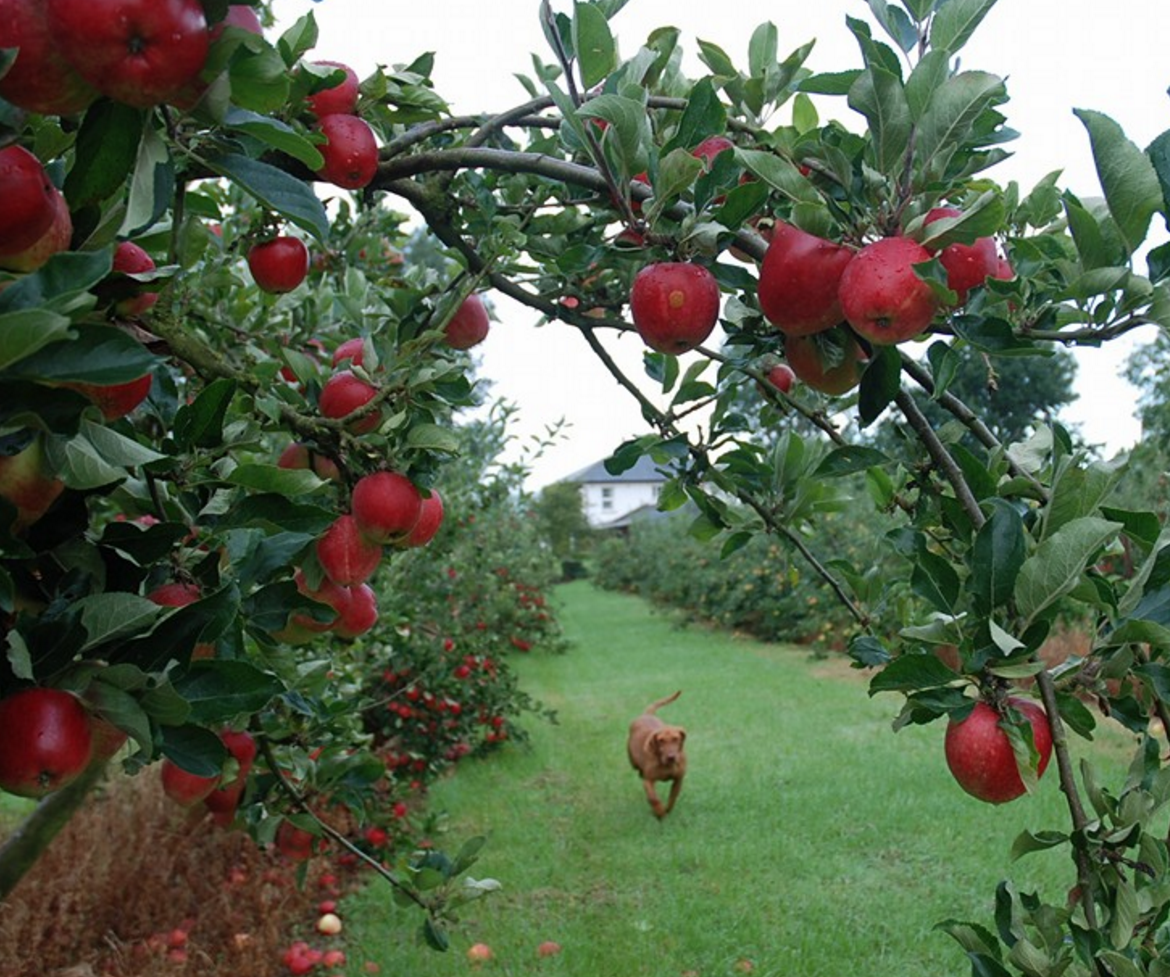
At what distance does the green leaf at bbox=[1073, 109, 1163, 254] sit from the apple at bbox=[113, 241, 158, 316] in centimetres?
93

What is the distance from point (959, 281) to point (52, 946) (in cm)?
350

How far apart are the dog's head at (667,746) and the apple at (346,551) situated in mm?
4751

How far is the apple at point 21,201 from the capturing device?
686mm

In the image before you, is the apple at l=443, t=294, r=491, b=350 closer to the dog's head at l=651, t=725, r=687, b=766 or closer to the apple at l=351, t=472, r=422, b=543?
the apple at l=351, t=472, r=422, b=543

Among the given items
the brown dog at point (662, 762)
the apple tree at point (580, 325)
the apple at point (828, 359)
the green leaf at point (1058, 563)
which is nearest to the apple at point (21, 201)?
the apple tree at point (580, 325)

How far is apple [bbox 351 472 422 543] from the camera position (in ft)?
4.29

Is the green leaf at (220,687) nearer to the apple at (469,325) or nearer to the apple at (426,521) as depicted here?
the apple at (426,521)

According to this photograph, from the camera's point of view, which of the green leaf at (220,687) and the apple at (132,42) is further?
the green leaf at (220,687)

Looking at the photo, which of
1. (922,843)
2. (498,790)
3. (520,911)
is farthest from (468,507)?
(922,843)

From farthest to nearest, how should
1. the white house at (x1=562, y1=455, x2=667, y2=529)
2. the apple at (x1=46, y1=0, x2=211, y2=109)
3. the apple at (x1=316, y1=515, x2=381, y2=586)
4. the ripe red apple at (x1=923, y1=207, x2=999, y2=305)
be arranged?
the white house at (x1=562, y1=455, x2=667, y2=529)
the apple at (x1=316, y1=515, x2=381, y2=586)
the ripe red apple at (x1=923, y1=207, x2=999, y2=305)
the apple at (x1=46, y1=0, x2=211, y2=109)

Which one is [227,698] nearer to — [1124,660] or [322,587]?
[322,587]

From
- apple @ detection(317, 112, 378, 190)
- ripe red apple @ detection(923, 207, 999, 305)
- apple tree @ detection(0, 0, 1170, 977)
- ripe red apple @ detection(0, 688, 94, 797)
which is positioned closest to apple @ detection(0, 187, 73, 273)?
apple tree @ detection(0, 0, 1170, 977)

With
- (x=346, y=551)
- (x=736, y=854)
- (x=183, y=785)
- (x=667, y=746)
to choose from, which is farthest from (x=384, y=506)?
(x=667, y=746)

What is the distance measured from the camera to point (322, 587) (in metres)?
1.40
